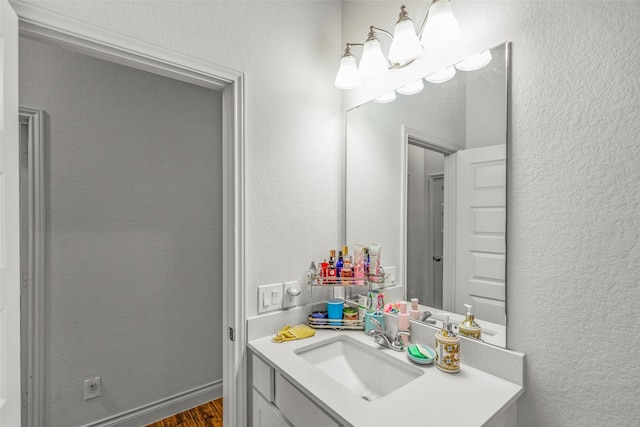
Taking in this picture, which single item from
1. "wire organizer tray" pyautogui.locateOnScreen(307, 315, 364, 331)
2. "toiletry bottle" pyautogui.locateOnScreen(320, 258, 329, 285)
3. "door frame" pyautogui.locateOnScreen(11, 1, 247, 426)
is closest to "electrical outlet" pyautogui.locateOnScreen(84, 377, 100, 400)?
"door frame" pyautogui.locateOnScreen(11, 1, 247, 426)

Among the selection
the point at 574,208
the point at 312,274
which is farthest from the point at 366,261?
the point at 574,208

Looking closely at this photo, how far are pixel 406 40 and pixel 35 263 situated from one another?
209 centimetres

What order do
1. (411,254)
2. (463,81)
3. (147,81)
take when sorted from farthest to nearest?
(147,81) < (411,254) < (463,81)

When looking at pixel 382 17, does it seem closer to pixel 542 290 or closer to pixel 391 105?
pixel 391 105

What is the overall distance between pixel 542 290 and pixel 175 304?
2051 millimetres

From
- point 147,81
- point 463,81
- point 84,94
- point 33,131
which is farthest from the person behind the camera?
point 147,81

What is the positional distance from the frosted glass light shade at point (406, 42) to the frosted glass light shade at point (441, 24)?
59 mm

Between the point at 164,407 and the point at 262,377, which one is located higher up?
the point at 262,377

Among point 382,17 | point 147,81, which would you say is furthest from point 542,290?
point 147,81

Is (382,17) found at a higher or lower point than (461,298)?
higher

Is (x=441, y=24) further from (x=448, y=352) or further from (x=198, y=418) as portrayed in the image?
(x=198, y=418)

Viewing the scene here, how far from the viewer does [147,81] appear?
205 centimetres

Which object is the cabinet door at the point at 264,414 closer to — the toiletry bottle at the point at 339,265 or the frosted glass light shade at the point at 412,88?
the toiletry bottle at the point at 339,265

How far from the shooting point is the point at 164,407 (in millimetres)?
2088
